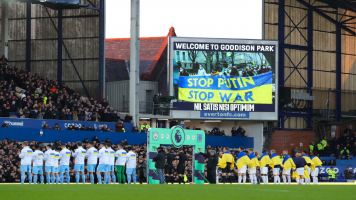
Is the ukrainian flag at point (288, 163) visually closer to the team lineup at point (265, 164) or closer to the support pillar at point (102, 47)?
the team lineup at point (265, 164)

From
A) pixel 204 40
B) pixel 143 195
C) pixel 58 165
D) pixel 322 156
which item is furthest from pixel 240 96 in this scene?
pixel 143 195

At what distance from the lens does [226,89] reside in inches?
1804

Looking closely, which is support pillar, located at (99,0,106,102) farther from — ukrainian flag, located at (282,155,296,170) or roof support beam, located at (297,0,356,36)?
ukrainian flag, located at (282,155,296,170)

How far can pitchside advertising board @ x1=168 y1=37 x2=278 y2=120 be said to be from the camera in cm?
4503

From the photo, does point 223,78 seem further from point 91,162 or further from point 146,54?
point 91,162

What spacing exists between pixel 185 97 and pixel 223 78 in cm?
341

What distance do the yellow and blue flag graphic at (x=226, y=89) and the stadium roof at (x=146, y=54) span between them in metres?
7.74

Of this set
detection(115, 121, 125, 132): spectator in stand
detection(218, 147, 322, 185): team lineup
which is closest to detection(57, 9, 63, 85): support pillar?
detection(115, 121, 125, 132): spectator in stand

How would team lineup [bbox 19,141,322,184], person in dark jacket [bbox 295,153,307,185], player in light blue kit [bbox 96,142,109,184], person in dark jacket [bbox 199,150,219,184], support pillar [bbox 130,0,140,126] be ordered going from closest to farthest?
team lineup [bbox 19,141,322,184]
player in light blue kit [bbox 96,142,109,184]
person in dark jacket [bbox 199,150,219,184]
person in dark jacket [bbox 295,153,307,185]
support pillar [bbox 130,0,140,126]

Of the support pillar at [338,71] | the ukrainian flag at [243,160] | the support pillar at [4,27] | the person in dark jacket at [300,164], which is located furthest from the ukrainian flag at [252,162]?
the support pillar at [338,71]

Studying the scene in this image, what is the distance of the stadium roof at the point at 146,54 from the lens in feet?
178

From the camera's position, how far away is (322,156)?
51.7 metres

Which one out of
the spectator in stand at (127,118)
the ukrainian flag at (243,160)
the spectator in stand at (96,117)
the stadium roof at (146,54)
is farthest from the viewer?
the stadium roof at (146,54)

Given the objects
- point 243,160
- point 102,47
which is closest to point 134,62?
point 102,47
